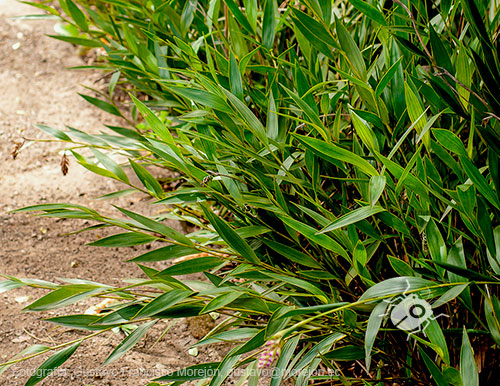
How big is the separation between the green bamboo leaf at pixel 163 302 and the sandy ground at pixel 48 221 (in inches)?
13.8

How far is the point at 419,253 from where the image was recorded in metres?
0.92

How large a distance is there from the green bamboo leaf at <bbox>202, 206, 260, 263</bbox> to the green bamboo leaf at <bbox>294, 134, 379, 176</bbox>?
0.19m

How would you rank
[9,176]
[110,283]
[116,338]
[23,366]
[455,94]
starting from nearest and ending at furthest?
1. [455,94]
2. [23,366]
3. [116,338]
4. [110,283]
5. [9,176]

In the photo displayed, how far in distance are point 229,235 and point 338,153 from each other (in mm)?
221

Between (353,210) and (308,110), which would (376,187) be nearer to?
(353,210)

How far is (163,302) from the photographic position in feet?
2.69

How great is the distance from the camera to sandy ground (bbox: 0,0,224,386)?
1.21 metres

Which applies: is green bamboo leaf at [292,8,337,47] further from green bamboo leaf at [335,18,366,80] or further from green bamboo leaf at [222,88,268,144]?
green bamboo leaf at [222,88,268,144]

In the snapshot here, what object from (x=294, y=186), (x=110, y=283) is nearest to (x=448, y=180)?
(x=294, y=186)

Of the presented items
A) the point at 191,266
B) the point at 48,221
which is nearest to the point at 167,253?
the point at 191,266

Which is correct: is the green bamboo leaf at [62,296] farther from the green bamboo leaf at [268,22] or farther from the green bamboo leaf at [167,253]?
A: the green bamboo leaf at [268,22]

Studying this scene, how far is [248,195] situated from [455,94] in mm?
382

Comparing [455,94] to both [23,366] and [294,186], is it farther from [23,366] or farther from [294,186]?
[23,366]

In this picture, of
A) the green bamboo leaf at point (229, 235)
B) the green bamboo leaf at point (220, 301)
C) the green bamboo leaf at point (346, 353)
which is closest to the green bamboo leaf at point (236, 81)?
the green bamboo leaf at point (229, 235)
